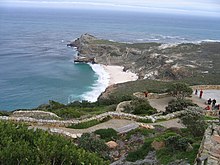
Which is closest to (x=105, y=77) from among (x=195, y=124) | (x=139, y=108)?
(x=139, y=108)

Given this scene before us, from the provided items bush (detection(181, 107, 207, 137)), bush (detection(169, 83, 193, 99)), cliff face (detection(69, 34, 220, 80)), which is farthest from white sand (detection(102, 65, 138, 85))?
bush (detection(181, 107, 207, 137))

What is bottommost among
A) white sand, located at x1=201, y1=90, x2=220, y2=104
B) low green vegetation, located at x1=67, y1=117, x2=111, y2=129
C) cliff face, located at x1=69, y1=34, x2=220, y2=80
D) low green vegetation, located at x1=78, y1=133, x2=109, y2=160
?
cliff face, located at x1=69, y1=34, x2=220, y2=80

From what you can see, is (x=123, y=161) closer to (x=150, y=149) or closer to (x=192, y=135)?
(x=150, y=149)

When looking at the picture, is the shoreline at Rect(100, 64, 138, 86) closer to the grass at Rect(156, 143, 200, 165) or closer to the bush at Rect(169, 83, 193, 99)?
the bush at Rect(169, 83, 193, 99)

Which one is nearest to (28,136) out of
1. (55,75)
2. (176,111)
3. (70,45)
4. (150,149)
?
(150,149)

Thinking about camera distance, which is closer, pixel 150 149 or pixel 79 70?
pixel 150 149

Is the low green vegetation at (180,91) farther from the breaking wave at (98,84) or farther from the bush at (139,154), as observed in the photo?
the breaking wave at (98,84)
